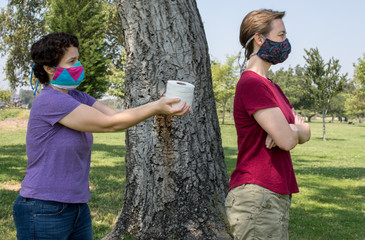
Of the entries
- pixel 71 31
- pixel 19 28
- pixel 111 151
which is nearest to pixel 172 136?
pixel 111 151

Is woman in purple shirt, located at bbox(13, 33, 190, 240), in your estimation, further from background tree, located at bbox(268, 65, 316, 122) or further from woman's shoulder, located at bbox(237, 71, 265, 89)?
background tree, located at bbox(268, 65, 316, 122)

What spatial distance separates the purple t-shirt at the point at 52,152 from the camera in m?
2.09

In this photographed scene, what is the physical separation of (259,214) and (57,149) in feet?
3.94

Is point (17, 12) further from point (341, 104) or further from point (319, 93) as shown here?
point (341, 104)

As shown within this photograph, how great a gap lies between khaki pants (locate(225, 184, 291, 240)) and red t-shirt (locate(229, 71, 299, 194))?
0.05 m

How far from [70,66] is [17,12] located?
1163 inches

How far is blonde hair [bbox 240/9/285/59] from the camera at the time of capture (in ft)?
7.55

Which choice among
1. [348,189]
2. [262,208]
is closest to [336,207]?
[348,189]

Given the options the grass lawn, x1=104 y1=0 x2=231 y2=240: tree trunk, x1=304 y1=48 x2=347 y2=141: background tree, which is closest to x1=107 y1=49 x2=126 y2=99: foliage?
x1=304 y1=48 x2=347 y2=141: background tree

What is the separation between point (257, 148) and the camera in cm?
214

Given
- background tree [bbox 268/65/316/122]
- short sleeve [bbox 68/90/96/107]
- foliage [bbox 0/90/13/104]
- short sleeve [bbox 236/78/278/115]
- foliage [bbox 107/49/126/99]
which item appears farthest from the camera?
background tree [bbox 268/65/316/122]

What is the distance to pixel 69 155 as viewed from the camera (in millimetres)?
2123

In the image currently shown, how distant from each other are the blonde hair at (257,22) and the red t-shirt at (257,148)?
31cm

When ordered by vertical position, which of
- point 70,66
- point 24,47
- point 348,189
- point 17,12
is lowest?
point 348,189
